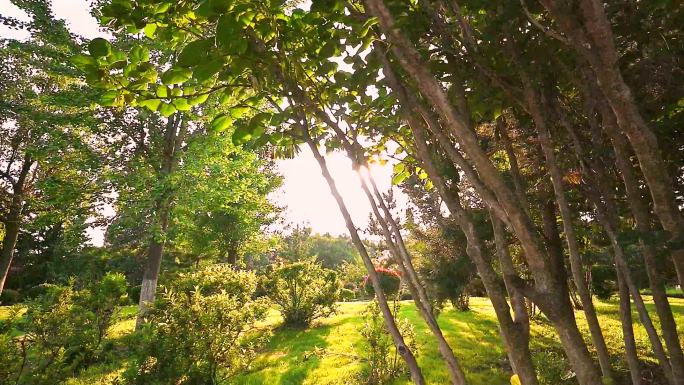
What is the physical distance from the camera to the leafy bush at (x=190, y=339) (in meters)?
5.69

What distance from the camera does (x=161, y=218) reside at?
12047 mm

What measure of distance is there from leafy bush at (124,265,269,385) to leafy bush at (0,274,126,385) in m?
0.92

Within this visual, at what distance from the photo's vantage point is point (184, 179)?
1138 cm

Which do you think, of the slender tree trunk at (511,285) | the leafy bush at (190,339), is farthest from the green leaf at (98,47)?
the leafy bush at (190,339)

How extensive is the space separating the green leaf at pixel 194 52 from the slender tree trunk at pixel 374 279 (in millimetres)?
432

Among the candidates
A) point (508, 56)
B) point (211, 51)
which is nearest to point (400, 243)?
point (211, 51)

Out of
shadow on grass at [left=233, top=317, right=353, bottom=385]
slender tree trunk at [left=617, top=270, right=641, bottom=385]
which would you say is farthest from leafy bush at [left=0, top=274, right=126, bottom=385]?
slender tree trunk at [left=617, top=270, right=641, bottom=385]

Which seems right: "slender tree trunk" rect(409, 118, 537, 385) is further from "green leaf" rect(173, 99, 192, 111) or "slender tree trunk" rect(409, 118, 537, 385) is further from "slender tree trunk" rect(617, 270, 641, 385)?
"slender tree trunk" rect(617, 270, 641, 385)

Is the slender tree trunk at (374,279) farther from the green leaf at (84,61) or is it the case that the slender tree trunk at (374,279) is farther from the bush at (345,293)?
the bush at (345,293)

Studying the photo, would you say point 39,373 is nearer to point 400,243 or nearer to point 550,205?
point 400,243

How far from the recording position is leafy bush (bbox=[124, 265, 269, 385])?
569 cm

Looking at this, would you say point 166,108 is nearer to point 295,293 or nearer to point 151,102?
point 151,102

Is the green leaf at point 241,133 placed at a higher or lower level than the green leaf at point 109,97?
lower

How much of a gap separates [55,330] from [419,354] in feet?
22.1
